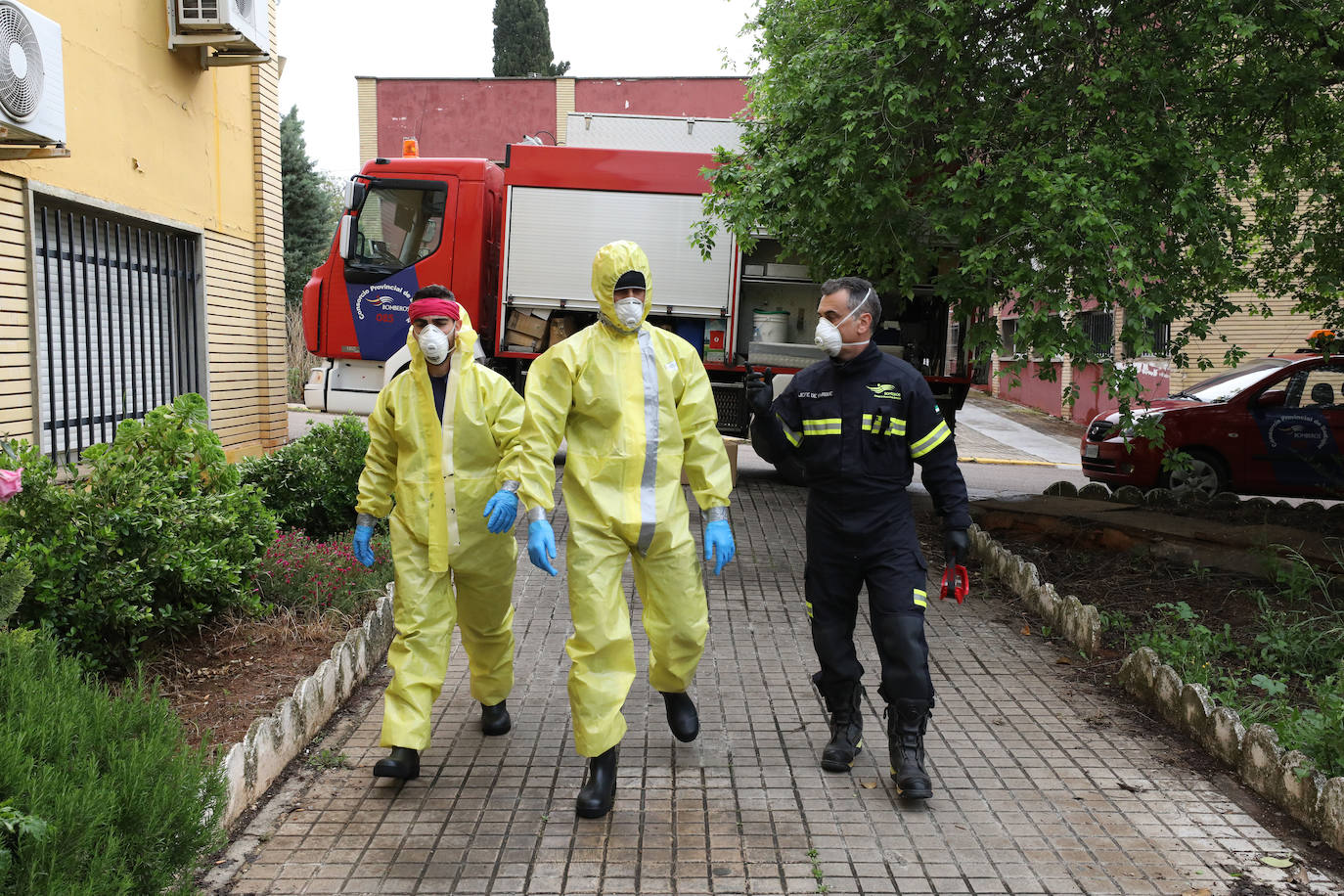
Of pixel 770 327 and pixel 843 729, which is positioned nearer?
pixel 843 729

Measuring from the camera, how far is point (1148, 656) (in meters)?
4.83

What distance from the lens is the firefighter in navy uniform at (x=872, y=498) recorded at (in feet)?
12.8

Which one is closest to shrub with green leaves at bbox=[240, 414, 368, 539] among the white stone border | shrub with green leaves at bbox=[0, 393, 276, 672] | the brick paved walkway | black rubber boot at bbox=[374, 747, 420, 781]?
shrub with green leaves at bbox=[0, 393, 276, 672]

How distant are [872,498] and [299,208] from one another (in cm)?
2216

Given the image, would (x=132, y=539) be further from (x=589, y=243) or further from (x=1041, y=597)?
(x=589, y=243)

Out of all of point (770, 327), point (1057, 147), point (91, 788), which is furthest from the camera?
point (770, 327)

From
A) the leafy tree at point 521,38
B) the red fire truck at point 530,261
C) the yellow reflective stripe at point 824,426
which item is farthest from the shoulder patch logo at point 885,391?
the leafy tree at point 521,38

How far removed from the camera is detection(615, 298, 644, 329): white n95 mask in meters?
3.86

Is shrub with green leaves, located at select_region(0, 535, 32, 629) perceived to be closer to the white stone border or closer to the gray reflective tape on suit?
the gray reflective tape on suit

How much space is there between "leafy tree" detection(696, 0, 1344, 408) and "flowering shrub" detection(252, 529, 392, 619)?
3.76 meters

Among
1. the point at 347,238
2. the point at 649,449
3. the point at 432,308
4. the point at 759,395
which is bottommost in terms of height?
the point at 649,449

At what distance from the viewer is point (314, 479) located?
22.3ft

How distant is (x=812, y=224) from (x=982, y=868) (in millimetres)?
5501

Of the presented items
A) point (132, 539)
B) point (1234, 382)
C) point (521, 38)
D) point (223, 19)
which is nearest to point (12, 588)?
Result: point (132, 539)
